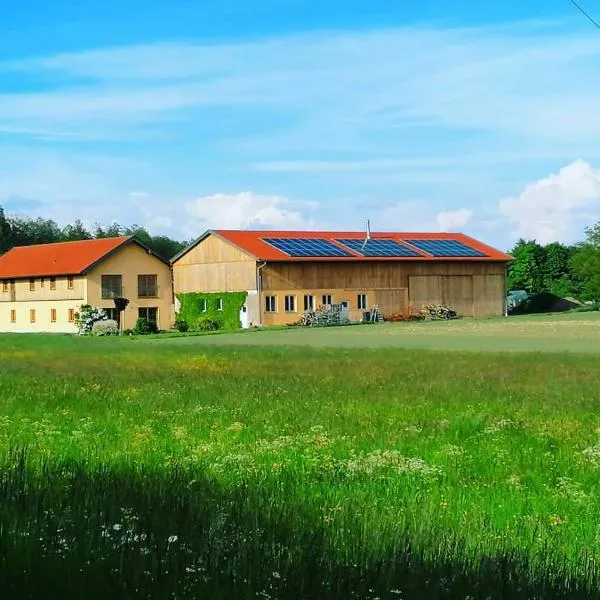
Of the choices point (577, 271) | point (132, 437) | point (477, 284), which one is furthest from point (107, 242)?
point (132, 437)

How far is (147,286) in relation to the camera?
83938 millimetres

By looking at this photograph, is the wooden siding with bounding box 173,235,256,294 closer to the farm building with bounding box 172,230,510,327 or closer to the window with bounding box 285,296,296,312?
the farm building with bounding box 172,230,510,327

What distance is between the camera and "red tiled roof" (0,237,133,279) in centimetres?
8244

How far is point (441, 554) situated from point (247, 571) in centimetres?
146

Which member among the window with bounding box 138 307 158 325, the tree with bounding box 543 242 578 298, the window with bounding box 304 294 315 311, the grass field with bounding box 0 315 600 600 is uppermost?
the tree with bounding box 543 242 578 298

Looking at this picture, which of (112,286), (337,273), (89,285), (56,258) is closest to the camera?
(337,273)

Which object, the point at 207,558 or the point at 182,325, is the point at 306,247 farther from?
the point at 207,558

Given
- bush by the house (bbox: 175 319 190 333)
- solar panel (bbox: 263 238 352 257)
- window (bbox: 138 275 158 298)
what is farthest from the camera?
window (bbox: 138 275 158 298)

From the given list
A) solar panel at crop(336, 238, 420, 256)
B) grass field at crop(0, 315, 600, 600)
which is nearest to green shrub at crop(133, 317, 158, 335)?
A: solar panel at crop(336, 238, 420, 256)

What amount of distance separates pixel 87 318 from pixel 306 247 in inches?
664

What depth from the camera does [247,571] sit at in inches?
243

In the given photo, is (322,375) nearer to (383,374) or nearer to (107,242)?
(383,374)

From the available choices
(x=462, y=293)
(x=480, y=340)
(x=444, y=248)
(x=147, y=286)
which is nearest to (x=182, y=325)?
(x=147, y=286)

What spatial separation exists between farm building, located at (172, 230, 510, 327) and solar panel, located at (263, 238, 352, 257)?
0.24 ft
